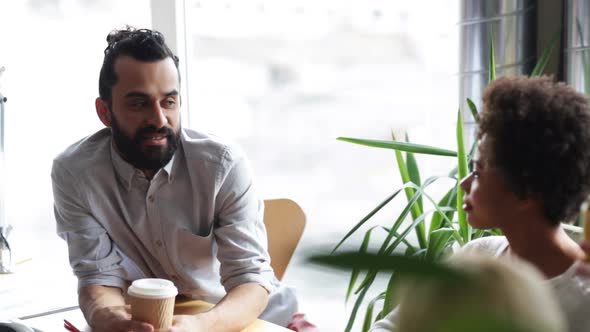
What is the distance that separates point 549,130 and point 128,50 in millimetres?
1186

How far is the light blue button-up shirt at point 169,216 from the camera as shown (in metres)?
1.93

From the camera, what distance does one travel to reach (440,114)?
363 cm

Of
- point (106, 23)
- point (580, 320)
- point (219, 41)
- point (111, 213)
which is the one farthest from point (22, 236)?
point (580, 320)

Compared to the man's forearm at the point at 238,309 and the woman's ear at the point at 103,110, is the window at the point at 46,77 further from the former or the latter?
the man's forearm at the point at 238,309

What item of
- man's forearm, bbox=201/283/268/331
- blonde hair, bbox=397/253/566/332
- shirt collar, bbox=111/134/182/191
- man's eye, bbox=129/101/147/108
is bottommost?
man's forearm, bbox=201/283/268/331

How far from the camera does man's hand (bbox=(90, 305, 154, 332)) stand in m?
1.49

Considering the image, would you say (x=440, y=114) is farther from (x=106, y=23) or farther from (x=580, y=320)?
(x=580, y=320)

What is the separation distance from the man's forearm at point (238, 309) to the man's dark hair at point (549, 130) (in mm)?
716

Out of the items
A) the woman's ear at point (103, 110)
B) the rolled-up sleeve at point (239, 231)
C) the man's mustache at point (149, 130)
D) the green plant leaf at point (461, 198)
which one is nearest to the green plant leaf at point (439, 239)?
the green plant leaf at point (461, 198)

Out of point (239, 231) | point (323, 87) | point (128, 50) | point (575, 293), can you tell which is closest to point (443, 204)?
point (239, 231)

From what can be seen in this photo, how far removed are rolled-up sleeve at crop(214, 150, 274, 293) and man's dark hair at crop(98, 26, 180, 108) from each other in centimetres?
31

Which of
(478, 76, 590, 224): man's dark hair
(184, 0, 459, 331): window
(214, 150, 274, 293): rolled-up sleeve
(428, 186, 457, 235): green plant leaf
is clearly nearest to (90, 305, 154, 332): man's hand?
(214, 150, 274, 293): rolled-up sleeve

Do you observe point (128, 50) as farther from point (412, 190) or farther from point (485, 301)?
point (485, 301)

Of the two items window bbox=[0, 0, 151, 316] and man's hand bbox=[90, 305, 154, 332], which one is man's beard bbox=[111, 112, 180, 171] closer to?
man's hand bbox=[90, 305, 154, 332]
